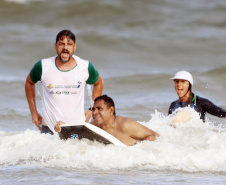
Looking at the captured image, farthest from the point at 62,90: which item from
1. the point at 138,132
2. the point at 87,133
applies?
the point at 138,132

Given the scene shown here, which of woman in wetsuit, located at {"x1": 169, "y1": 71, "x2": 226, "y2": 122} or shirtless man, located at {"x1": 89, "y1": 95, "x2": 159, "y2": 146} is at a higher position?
woman in wetsuit, located at {"x1": 169, "y1": 71, "x2": 226, "y2": 122}

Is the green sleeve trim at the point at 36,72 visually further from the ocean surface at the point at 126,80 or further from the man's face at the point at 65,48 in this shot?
the ocean surface at the point at 126,80

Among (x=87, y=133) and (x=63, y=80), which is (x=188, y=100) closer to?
(x=87, y=133)

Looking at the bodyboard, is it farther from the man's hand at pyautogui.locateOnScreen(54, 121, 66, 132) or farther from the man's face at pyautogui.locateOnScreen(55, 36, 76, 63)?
the man's face at pyautogui.locateOnScreen(55, 36, 76, 63)

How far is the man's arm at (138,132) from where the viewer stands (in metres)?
6.31

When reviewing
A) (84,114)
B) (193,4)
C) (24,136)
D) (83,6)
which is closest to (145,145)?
(84,114)

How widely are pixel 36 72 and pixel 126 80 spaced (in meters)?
10.3

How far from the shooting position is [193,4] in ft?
96.3

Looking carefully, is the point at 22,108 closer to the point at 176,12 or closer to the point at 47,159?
the point at 47,159

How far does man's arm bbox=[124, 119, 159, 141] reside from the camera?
6312 millimetres

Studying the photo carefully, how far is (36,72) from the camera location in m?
6.36

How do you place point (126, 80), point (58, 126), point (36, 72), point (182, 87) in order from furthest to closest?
1. point (126, 80)
2. point (182, 87)
3. point (36, 72)
4. point (58, 126)

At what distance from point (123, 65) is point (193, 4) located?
11.8 metres

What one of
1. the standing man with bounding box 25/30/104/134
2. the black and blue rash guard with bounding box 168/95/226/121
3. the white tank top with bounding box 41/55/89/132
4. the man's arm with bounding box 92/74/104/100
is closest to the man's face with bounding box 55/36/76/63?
the standing man with bounding box 25/30/104/134
